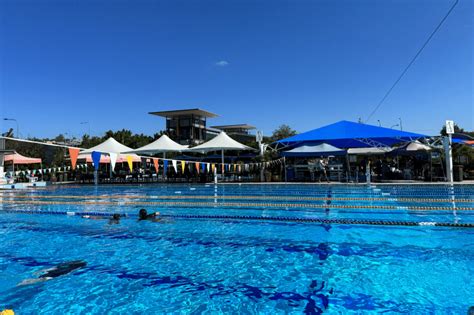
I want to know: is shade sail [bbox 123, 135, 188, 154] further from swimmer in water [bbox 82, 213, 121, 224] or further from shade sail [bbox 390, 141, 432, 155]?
swimmer in water [bbox 82, 213, 121, 224]

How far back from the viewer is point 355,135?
17906 mm

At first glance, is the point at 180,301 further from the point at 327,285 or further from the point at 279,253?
the point at 279,253

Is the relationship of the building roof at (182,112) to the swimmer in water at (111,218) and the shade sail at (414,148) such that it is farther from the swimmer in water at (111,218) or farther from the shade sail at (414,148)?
the swimmer in water at (111,218)

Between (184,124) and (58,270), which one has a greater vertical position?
(184,124)

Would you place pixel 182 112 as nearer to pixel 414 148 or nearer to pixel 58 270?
pixel 414 148

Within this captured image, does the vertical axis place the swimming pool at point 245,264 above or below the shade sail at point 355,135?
below

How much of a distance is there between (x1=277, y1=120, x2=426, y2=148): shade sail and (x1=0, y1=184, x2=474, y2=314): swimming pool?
31.3 feet

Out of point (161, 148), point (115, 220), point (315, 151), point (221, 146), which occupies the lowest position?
point (115, 220)

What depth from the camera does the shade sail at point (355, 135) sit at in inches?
695

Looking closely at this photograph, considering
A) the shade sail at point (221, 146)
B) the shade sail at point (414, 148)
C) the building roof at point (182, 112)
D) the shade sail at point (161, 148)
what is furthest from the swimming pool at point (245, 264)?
the building roof at point (182, 112)

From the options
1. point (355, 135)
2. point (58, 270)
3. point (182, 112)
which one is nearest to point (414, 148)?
point (355, 135)

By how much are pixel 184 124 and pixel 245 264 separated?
4297cm

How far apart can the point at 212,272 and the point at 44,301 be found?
6.47 feet

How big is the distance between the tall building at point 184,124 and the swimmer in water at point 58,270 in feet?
131
